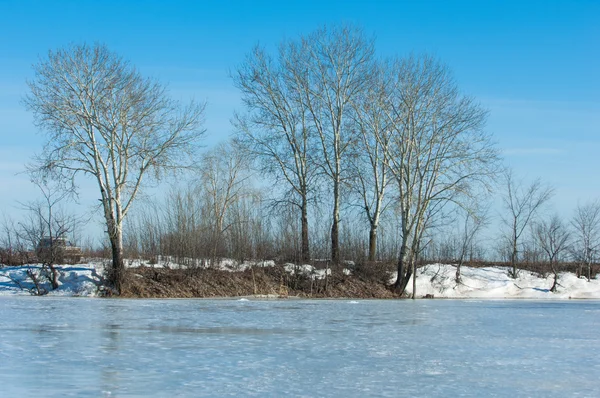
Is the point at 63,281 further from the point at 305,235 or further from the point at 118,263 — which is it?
the point at 305,235

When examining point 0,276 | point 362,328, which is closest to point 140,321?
point 362,328

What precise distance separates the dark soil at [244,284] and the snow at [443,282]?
0.52 metres

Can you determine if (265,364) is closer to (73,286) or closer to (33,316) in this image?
(33,316)

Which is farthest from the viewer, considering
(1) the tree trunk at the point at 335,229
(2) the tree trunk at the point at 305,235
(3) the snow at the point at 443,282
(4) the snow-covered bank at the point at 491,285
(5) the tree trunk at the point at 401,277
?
(4) the snow-covered bank at the point at 491,285

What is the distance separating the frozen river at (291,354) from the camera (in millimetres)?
7430

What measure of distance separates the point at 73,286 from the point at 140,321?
1050cm

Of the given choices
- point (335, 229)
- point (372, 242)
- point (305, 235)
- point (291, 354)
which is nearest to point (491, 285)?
point (372, 242)

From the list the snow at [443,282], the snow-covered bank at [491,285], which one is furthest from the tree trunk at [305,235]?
the snow-covered bank at [491,285]

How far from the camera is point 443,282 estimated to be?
95.1ft

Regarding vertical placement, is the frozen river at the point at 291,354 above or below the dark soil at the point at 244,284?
below

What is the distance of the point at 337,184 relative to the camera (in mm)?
28422

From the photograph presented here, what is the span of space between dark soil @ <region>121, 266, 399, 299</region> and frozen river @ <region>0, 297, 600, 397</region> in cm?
712

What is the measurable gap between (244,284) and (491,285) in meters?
11.5

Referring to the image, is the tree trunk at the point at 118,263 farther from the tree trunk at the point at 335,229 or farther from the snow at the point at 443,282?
the tree trunk at the point at 335,229
